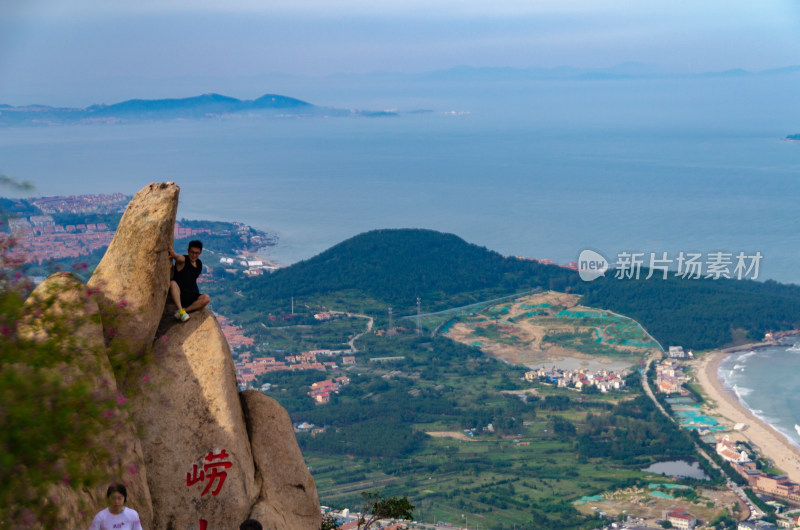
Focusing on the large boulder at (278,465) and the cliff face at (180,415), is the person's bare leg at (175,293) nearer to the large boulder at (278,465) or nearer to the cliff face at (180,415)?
the cliff face at (180,415)

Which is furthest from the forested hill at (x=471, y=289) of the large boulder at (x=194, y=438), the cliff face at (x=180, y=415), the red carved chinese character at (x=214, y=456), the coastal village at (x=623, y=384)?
the red carved chinese character at (x=214, y=456)

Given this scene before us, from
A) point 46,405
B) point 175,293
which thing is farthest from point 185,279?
point 46,405

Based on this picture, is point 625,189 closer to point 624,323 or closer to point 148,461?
point 624,323

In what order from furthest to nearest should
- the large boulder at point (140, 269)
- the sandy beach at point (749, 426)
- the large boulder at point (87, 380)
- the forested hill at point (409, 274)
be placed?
the forested hill at point (409, 274)
the sandy beach at point (749, 426)
the large boulder at point (140, 269)
the large boulder at point (87, 380)

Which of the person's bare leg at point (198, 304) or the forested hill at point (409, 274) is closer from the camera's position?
the person's bare leg at point (198, 304)

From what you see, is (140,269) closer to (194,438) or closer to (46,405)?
(194,438)

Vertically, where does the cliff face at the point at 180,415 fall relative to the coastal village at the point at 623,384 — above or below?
above

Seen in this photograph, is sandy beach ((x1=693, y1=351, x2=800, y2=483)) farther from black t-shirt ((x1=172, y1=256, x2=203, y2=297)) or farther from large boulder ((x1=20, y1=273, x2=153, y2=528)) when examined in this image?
large boulder ((x1=20, y1=273, x2=153, y2=528))

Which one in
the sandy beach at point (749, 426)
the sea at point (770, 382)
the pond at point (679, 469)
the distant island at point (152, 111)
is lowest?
the pond at point (679, 469)
